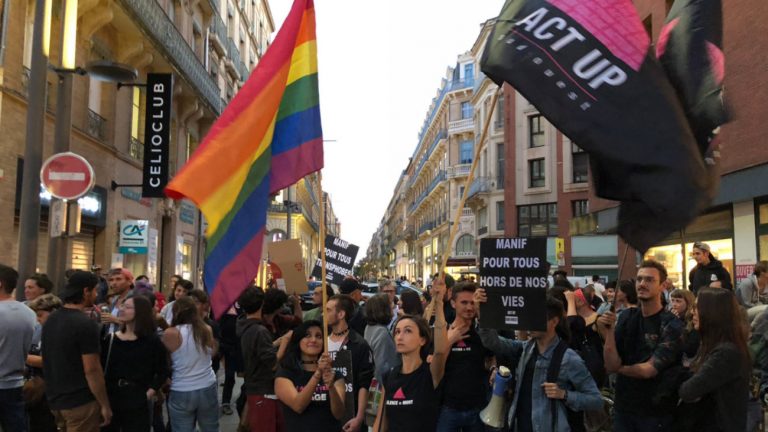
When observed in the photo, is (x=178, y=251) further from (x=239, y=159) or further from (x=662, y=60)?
(x=662, y=60)

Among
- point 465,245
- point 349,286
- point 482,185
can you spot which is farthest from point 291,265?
point 465,245

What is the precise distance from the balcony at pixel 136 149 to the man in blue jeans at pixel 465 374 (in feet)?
53.5

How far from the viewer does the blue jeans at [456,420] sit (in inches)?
189

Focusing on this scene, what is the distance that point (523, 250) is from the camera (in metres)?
4.59

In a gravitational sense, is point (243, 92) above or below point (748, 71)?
below

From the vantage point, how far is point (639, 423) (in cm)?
468

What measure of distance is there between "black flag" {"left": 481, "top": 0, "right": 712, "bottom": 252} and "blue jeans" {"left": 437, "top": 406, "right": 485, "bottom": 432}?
6.47ft

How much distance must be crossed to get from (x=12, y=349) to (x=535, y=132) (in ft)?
130

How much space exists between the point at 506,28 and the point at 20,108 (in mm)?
11927

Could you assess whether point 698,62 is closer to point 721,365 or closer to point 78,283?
point 721,365

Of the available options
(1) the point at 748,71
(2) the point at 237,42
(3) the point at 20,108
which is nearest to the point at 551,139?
(2) the point at 237,42

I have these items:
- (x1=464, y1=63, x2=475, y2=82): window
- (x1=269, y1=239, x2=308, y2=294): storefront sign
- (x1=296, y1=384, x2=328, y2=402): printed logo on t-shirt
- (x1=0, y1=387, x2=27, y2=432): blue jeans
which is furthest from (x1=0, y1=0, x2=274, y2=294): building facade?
(x1=464, y1=63, x2=475, y2=82): window

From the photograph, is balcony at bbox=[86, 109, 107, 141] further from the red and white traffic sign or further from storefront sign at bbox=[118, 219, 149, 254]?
the red and white traffic sign

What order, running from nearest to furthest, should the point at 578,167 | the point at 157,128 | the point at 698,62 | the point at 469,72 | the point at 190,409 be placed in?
1. the point at 698,62
2. the point at 190,409
3. the point at 157,128
4. the point at 578,167
5. the point at 469,72
